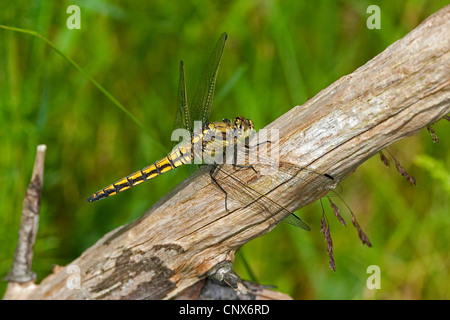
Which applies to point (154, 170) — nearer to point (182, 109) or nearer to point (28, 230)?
point (182, 109)

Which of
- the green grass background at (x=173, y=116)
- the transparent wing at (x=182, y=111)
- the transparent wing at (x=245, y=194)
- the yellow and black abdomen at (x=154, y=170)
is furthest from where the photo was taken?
the green grass background at (x=173, y=116)

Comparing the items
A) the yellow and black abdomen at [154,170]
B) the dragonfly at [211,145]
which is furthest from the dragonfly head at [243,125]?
the yellow and black abdomen at [154,170]

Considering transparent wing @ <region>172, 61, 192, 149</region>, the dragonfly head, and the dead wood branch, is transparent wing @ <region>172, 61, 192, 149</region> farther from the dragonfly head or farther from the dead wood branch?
the dead wood branch

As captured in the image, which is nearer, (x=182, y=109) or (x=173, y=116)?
(x=182, y=109)

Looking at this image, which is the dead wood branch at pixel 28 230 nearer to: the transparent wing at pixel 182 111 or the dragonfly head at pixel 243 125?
the transparent wing at pixel 182 111

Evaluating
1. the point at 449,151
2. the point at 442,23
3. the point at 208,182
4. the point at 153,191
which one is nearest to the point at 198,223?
the point at 208,182

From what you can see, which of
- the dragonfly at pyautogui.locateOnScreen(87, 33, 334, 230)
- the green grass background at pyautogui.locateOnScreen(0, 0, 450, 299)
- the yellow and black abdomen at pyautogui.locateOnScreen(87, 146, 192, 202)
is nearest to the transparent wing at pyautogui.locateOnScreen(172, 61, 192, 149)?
the dragonfly at pyautogui.locateOnScreen(87, 33, 334, 230)

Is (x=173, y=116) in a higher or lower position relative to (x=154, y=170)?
higher

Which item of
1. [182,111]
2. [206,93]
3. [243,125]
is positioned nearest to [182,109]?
[182,111]
